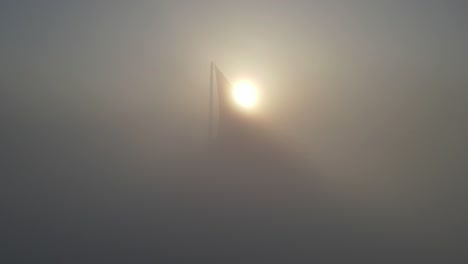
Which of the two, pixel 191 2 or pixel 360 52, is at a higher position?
pixel 191 2

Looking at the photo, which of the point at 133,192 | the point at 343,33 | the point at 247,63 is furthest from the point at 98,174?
the point at 343,33

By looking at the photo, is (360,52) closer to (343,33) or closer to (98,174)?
(343,33)

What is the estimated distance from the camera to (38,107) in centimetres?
257

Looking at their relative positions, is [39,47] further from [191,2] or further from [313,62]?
[313,62]

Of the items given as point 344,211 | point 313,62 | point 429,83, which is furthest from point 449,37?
point 344,211

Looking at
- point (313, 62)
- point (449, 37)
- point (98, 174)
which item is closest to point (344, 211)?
point (313, 62)

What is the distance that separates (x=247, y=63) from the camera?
2.57m

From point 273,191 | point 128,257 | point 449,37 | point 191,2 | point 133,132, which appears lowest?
point 128,257

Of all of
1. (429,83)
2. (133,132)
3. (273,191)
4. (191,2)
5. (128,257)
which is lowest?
(128,257)

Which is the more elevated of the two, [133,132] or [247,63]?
[247,63]

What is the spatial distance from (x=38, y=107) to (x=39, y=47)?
0.79 ft

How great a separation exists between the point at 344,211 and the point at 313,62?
2.00 feet

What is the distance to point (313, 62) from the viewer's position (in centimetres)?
257

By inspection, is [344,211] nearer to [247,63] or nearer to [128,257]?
[247,63]
